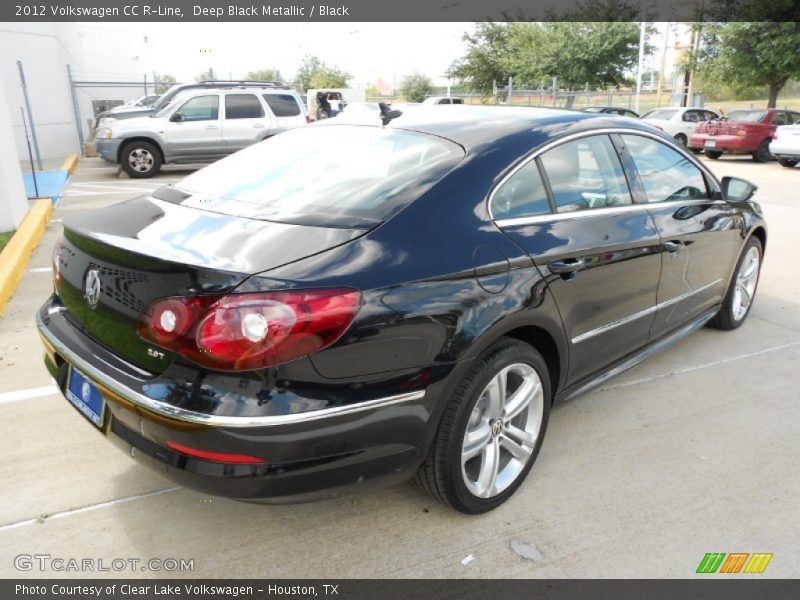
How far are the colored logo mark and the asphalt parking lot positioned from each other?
0.03m

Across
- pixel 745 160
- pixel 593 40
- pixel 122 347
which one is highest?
pixel 593 40

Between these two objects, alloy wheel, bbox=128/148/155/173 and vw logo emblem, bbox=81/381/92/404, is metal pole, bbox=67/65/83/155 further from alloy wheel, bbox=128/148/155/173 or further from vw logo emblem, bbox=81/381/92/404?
vw logo emblem, bbox=81/381/92/404

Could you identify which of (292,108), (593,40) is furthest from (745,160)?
(593,40)

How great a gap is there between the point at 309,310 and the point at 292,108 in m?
13.7

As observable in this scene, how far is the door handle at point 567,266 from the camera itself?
2.72 meters

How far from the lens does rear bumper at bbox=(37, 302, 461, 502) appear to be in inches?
77.0

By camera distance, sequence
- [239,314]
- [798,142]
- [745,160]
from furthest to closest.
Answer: [745,160], [798,142], [239,314]

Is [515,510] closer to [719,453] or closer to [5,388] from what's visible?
[719,453]

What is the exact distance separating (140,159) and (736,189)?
1245 cm

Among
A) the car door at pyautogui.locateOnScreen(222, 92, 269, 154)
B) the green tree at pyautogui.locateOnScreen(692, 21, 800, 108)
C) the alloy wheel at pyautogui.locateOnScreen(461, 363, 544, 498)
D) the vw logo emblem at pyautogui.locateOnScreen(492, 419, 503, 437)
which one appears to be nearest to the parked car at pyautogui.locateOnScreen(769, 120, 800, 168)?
the green tree at pyautogui.locateOnScreen(692, 21, 800, 108)

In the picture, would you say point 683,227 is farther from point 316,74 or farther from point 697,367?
point 316,74

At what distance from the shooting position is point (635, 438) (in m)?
3.32

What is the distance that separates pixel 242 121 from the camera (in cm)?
1416

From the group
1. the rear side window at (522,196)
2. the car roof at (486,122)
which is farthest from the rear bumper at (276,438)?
the car roof at (486,122)
